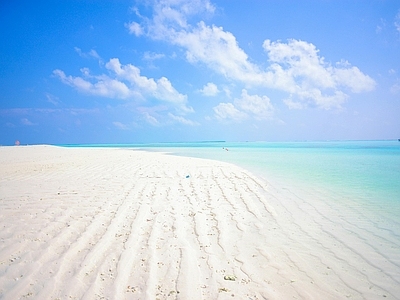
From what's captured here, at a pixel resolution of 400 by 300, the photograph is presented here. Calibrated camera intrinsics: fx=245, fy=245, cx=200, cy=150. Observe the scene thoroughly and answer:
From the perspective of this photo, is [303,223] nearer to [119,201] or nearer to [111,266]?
[111,266]

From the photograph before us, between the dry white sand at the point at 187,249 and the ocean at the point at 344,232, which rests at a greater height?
the dry white sand at the point at 187,249

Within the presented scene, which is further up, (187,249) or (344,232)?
(187,249)

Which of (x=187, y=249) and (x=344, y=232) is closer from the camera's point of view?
(x=187, y=249)

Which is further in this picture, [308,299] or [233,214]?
[233,214]

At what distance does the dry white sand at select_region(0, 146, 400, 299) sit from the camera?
3.40 m

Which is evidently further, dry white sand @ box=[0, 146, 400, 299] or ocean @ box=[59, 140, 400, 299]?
ocean @ box=[59, 140, 400, 299]

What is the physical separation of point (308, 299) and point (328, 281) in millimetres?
650

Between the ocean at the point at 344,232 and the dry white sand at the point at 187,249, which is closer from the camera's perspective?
the dry white sand at the point at 187,249

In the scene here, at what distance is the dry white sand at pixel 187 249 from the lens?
11.2 ft

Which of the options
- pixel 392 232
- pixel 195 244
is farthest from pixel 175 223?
pixel 392 232

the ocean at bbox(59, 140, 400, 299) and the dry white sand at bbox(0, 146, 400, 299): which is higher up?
the dry white sand at bbox(0, 146, 400, 299)

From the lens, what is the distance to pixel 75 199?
780 centimetres

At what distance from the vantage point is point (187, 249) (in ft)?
15.0

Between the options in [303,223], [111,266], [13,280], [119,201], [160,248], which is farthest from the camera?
[119,201]
